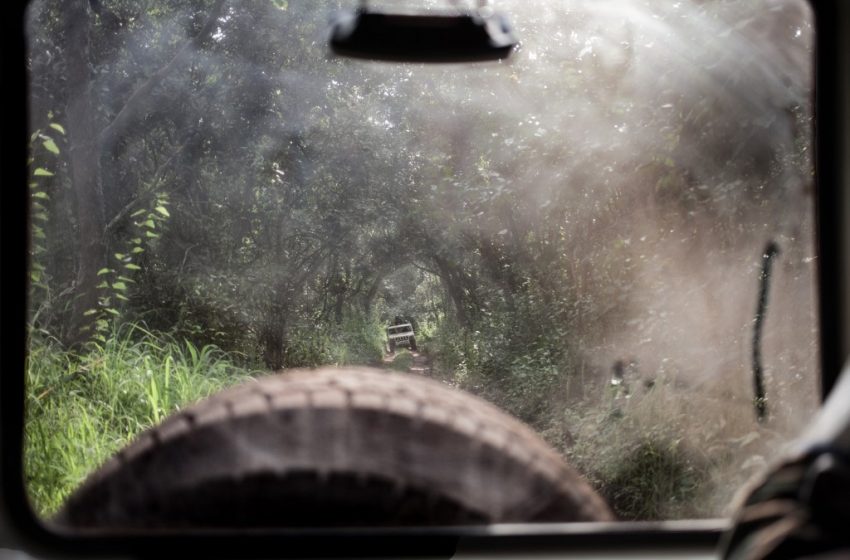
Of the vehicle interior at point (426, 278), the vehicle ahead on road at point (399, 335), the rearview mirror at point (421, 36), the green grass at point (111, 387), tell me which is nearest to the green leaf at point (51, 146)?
the vehicle interior at point (426, 278)

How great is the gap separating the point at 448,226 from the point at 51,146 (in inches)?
64.4

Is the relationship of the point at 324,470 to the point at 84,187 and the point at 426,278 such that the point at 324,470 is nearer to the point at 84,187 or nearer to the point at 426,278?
the point at 426,278

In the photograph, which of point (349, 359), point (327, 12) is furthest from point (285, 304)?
point (327, 12)

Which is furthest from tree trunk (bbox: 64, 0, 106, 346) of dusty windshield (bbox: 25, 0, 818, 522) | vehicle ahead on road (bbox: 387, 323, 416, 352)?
vehicle ahead on road (bbox: 387, 323, 416, 352)

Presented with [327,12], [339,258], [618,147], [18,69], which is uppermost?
[327,12]

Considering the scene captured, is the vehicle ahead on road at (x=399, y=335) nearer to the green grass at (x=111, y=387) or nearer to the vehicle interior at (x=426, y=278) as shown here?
the vehicle interior at (x=426, y=278)

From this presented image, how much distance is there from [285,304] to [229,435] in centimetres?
168

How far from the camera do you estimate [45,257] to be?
315 centimetres

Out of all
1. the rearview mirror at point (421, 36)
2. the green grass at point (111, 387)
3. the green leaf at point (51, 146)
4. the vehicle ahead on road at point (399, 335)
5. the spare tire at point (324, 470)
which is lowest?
the green grass at point (111, 387)

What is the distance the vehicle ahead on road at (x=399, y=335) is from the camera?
2926 mm

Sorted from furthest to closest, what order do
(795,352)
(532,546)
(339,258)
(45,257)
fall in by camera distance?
(45,257), (339,258), (795,352), (532,546)

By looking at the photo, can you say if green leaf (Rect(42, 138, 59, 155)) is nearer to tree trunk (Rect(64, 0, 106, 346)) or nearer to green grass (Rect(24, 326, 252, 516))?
tree trunk (Rect(64, 0, 106, 346))

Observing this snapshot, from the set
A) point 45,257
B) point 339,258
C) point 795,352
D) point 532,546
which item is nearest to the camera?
point 532,546

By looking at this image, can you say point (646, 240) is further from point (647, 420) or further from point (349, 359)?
point (349, 359)
